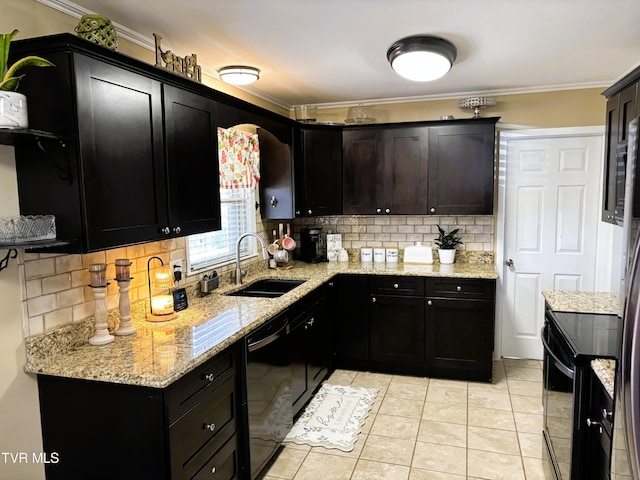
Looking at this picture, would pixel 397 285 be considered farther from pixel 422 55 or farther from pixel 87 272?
pixel 87 272

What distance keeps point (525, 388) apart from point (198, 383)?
2862mm

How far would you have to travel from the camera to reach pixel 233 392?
2.24 meters

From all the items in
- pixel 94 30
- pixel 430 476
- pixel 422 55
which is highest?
pixel 422 55

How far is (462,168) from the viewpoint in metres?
3.92

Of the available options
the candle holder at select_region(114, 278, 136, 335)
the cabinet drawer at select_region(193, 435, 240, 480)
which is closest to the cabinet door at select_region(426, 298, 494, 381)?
the cabinet drawer at select_region(193, 435, 240, 480)

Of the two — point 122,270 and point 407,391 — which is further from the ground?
point 122,270

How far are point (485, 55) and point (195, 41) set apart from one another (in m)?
1.86

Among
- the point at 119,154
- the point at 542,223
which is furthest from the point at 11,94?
the point at 542,223

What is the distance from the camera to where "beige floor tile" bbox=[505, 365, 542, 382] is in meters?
3.85

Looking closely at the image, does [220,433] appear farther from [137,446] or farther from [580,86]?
[580,86]

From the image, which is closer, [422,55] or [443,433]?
[422,55]

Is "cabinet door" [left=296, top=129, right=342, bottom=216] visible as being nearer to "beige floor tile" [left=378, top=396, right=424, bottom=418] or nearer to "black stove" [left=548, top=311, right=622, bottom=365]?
"beige floor tile" [left=378, top=396, right=424, bottom=418]

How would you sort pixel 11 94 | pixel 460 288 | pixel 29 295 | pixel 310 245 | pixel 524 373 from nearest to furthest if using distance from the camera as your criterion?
pixel 11 94 → pixel 29 295 → pixel 460 288 → pixel 524 373 → pixel 310 245

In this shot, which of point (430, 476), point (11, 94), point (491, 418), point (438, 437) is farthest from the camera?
point (491, 418)
